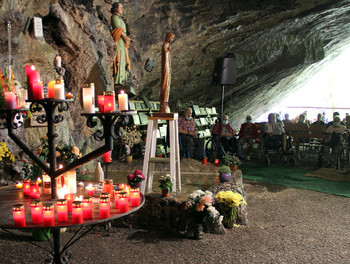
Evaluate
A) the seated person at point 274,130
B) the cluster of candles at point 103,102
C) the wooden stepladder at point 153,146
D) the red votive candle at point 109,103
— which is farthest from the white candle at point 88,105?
the seated person at point 274,130

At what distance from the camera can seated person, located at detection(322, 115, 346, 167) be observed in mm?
8047

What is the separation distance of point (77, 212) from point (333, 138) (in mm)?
7338

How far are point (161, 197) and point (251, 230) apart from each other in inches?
46.1

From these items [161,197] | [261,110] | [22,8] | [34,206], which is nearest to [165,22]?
[22,8]

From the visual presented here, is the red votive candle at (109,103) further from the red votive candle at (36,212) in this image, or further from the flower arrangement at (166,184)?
the flower arrangement at (166,184)

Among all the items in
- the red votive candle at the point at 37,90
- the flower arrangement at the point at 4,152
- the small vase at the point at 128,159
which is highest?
the red votive candle at the point at 37,90

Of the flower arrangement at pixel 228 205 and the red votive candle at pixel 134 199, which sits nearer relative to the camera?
the red votive candle at pixel 134 199

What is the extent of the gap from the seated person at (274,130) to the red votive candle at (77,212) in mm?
7259

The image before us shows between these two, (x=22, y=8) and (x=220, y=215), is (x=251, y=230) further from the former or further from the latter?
(x=22, y=8)

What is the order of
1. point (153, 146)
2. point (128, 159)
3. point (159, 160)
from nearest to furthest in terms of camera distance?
point (159, 160) → point (153, 146) → point (128, 159)

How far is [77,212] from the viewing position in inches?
80.9

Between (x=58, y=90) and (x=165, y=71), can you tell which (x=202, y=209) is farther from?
(x=58, y=90)

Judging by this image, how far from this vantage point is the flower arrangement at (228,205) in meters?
4.30

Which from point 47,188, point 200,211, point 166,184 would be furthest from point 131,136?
point 47,188
